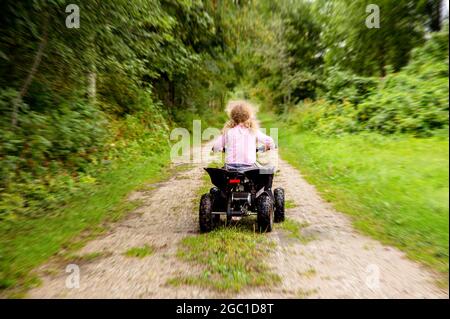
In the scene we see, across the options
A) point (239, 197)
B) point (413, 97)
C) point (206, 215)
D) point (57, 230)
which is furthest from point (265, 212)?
point (57, 230)

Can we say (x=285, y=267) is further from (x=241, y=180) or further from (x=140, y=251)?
(x=140, y=251)

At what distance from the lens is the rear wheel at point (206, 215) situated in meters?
5.27

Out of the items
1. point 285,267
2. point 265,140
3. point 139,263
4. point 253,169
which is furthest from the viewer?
point 265,140

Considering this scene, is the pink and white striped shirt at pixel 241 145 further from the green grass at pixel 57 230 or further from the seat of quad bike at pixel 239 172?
the green grass at pixel 57 230

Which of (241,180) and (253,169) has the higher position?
(253,169)

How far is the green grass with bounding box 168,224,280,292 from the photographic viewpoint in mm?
3828

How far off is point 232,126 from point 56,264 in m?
3.01

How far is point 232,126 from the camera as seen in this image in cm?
571

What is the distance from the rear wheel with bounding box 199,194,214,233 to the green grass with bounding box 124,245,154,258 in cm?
80

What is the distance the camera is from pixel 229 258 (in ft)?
14.5

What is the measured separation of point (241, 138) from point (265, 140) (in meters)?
0.40

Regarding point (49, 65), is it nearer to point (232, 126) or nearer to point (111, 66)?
point (111, 66)

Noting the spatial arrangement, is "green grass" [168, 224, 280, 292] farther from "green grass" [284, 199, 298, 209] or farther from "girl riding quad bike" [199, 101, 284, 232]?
"green grass" [284, 199, 298, 209]

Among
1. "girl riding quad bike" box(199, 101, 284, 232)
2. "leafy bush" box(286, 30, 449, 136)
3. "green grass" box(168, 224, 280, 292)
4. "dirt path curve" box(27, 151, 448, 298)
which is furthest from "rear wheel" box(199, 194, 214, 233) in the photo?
"leafy bush" box(286, 30, 449, 136)
